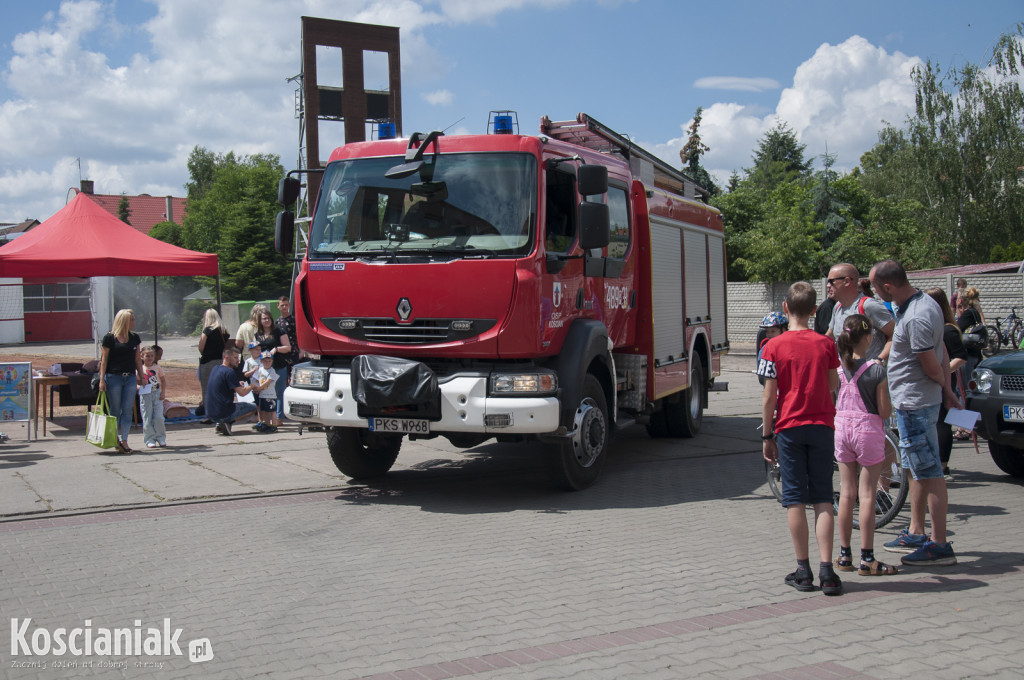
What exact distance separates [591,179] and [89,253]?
912cm

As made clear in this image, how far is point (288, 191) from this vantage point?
859cm

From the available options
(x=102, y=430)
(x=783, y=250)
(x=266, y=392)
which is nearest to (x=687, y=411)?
(x=266, y=392)

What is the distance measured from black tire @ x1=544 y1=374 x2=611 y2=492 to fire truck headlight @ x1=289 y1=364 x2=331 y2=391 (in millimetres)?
2053

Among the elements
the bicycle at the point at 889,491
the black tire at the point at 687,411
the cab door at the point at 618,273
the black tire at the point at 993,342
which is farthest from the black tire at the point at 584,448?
the black tire at the point at 993,342

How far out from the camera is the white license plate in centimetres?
780

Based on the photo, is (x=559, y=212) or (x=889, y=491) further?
(x=559, y=212)

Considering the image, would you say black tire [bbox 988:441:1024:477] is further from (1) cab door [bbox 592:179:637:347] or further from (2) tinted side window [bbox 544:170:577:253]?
(2) tinted side window [bbox 544:170:577:253]

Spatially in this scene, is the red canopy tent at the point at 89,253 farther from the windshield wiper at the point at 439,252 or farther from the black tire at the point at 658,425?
the black tire at the point at 658,425

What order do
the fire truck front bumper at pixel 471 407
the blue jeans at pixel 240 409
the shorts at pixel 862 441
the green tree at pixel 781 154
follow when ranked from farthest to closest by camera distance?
the green tree at pixel 781 154 < the blue jeans at pixel 240 409 < the fire truck front bumper at pixel 471 407 < the shorts at pixel 862 441

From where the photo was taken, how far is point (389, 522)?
7414 millimetres

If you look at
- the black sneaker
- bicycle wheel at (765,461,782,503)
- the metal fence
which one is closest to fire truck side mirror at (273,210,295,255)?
bicycle wheel at (765,461,782,503)

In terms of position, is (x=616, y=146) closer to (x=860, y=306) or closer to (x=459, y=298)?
(x=459, y=298)

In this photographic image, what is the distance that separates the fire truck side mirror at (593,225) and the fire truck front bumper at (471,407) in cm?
123

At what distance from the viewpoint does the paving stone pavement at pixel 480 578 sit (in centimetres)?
440
